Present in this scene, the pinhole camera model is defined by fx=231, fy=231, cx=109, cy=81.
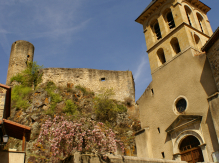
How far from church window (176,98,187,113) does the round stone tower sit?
2051 cm

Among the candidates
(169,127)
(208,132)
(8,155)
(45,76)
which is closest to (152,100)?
(169,127)

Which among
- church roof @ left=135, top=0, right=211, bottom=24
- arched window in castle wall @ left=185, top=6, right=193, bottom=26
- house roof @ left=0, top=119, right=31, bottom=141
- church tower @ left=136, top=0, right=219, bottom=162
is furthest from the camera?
church roof @ left=135, top=0, right=211, bottom=24

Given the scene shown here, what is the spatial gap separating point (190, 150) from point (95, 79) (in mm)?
16369

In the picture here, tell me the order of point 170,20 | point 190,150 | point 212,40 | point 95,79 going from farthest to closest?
point 95,79, point 170,20, point 212,40, point 190,150

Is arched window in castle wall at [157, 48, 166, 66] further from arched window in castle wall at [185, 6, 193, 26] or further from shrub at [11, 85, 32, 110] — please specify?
shrub at [11, 85, 32, 110]

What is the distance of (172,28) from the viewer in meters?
14.9

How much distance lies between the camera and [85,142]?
10.2 metres

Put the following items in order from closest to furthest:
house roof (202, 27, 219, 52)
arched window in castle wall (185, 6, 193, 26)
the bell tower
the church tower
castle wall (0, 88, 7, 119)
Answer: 1. castle wall (0, 88, 7, 119)
2. house roof (202, 27, 219, 52)
3. the church tower
4. the bell tower
5. arched window in castle wall (185, 6, 193, 26)

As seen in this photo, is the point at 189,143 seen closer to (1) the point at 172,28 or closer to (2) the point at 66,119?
(2) the point at 66,119

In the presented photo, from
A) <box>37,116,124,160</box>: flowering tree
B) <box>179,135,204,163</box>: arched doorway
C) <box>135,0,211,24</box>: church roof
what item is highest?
<box>135,0,211,24</box>: church roof

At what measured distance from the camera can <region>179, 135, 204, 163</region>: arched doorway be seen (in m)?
10.5

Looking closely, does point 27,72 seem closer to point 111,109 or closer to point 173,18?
point 111,109

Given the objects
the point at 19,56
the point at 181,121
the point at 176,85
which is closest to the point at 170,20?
the point at 176,85

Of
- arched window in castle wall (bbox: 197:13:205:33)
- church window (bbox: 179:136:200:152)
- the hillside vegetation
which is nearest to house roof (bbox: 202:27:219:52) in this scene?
church window (bbox: 179:136:200:152)
